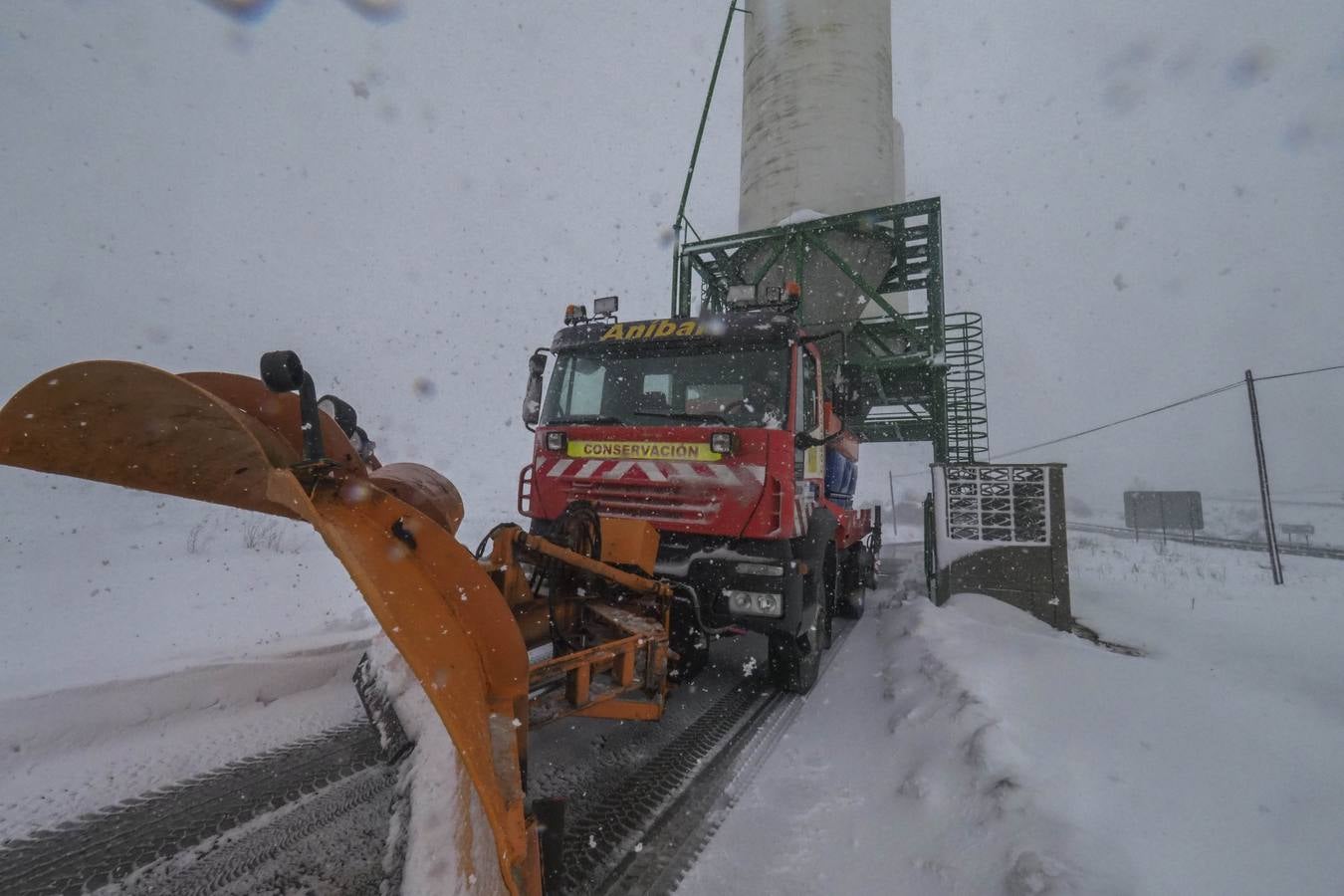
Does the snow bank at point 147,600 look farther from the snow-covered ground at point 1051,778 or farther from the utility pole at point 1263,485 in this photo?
the utility pole at point 1263,485

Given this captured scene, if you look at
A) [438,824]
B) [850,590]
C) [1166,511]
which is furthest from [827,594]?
[1166,511]

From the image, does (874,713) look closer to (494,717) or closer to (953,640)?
(953,640)

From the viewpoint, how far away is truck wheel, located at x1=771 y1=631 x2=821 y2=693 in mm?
4086

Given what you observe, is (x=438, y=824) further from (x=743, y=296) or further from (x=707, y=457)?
(x=743, y=296)

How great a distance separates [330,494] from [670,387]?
3.00 metres

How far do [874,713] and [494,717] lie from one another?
3.00 meters

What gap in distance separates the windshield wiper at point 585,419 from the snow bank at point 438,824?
2230 millimetres

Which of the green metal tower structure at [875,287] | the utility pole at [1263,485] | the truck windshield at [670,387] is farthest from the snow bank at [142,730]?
the utility pole at [1263,485]

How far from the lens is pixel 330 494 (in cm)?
156

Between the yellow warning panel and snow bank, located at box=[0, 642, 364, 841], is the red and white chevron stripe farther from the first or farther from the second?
snow bank, located at box=[0, 642, 364, 841]

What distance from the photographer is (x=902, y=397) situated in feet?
39.0

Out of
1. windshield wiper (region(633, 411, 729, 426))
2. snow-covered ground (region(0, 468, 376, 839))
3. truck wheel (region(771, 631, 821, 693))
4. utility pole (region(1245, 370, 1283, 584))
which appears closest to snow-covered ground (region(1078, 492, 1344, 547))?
utility pole (region(1245, 370, 1283, 584))

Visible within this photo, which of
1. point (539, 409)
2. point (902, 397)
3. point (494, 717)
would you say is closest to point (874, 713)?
point (494, 717)

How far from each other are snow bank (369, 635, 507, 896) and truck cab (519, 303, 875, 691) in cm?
163
